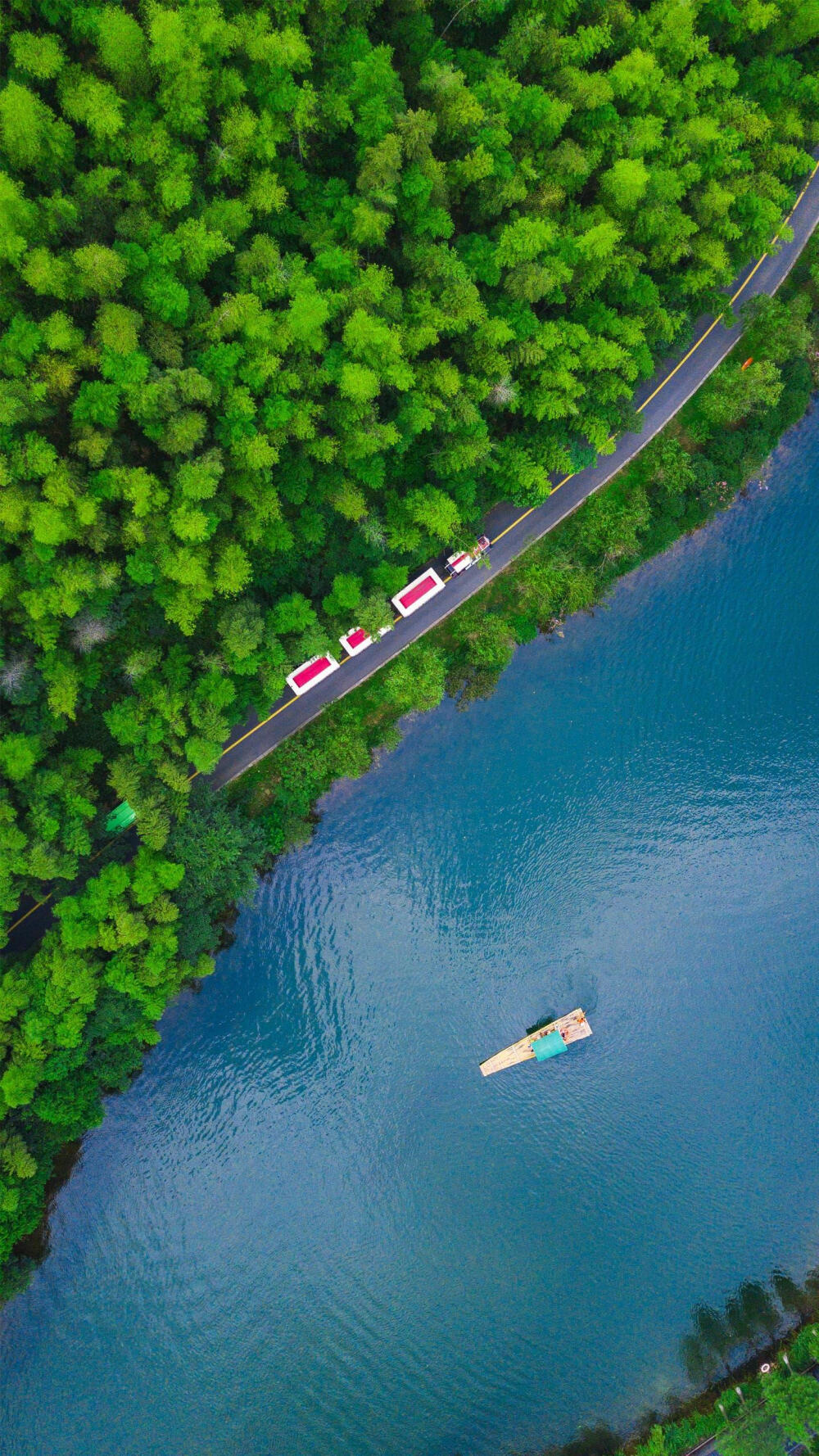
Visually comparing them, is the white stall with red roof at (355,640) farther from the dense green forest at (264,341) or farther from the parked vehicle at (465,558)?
the parked vehicle at (465,558)

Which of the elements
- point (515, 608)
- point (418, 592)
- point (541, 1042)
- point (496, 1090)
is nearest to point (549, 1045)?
point (541, 1042)

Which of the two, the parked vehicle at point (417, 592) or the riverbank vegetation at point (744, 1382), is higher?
the parked vehicle at point (417, 592)

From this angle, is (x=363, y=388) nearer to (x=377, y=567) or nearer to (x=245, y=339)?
(x=245, y=339)

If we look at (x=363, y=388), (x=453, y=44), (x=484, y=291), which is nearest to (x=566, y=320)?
(x=484, y=291)

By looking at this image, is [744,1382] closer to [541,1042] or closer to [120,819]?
[541,1042]

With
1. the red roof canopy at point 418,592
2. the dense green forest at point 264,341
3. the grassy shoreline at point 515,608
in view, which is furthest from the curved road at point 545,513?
the dense green forest at point 264,341

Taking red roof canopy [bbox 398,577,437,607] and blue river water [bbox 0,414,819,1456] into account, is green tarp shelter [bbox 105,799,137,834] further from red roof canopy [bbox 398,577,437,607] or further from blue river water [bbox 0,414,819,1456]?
red roof canopy [bbox 398,577,437,607]
